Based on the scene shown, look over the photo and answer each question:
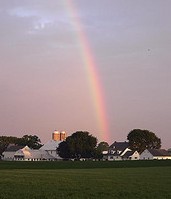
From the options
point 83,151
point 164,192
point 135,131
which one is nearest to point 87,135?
point 83,151

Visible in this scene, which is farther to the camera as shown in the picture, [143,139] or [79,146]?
[143,139]

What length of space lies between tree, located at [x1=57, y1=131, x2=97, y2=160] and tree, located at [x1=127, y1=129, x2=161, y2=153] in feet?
88.0

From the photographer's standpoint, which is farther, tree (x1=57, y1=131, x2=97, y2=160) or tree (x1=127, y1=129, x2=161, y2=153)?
tree (x1=127, y1=129, x2=161, y2=153)

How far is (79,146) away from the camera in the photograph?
170m

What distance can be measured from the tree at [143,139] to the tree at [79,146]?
26.8m

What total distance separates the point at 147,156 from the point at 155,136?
48.8 feet

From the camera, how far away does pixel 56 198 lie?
20781mm

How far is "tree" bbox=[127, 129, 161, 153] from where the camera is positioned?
19288cm

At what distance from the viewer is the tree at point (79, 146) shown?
17062 centimetres

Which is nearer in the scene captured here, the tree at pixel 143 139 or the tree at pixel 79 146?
the tree at pixel 79 146

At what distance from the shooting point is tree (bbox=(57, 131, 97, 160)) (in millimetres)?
170625

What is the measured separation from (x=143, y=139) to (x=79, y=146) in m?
39.2

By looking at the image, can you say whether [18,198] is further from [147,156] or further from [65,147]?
[147,156]

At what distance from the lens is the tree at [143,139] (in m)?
193
